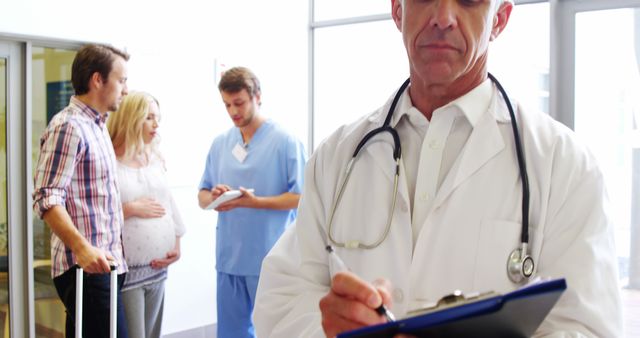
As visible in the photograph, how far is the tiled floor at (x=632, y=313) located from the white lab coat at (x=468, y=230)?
10.4 ft

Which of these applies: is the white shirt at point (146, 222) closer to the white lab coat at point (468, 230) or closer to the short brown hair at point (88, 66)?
the short brown hair at point (88, 66)

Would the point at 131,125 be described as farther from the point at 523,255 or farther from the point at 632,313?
the point at 632,313

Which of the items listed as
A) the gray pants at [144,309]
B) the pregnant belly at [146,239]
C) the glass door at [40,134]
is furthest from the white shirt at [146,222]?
the glass door at [40,134]

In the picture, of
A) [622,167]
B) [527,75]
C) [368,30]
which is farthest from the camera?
[368,30]

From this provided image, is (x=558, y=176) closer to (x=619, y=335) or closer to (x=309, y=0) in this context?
(x=619, y=335)

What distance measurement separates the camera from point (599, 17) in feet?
13.6

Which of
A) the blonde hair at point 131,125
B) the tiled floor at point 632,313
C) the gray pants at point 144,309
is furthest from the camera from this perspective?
the tiled floor at point 632,313

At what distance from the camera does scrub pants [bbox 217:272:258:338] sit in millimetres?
3604

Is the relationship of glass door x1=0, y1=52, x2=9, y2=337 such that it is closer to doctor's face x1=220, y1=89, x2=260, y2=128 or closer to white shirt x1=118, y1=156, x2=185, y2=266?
white shirt x1=118, y1=156, x2=185, y2=266

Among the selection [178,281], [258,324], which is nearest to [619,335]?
[258,324]

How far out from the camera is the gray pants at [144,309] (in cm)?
321

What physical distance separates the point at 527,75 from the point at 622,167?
2.79 ft

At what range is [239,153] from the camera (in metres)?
3.68

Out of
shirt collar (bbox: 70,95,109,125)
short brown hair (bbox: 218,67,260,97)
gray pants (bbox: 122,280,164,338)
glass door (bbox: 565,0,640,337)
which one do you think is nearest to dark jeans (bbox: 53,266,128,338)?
gray pants (bbox: 122,280,164,338)
